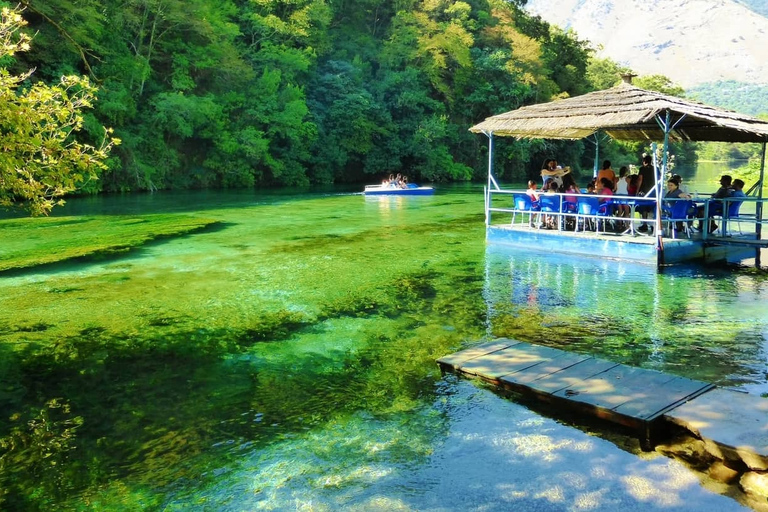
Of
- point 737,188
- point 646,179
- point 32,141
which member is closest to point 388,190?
point 646,179

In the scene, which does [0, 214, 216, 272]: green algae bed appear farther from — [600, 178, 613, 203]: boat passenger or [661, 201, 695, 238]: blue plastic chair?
[661, 201, 695, 238]: blue plastic chair

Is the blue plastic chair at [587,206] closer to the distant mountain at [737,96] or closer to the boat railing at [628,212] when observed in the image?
the boat railing at [628,212]

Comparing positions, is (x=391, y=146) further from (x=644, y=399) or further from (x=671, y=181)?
(x=644, y=399)

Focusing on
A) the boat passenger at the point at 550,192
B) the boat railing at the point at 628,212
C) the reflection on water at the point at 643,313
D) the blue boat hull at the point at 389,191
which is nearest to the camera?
the reflection on water at the point at 643,313

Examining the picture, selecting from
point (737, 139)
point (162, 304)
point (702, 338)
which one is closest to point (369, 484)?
point (702, 338)

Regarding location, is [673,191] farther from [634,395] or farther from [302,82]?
[302,82]

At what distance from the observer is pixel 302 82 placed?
43344 millimetres

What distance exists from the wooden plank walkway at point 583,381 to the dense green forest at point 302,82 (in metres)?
24.7

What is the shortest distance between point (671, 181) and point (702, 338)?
626 centimetres

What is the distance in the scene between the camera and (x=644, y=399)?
532 cm

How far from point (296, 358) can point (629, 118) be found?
7.92 meters

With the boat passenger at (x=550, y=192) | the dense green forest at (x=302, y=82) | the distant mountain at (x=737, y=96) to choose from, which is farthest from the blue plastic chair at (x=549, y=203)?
the distant mountain at (x=737, y=96)

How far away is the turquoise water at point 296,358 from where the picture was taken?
4.51m

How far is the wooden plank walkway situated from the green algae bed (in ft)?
31.8
